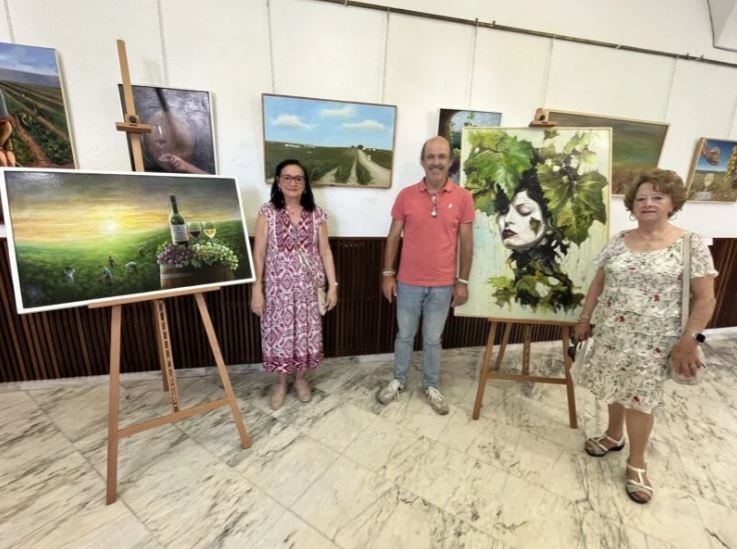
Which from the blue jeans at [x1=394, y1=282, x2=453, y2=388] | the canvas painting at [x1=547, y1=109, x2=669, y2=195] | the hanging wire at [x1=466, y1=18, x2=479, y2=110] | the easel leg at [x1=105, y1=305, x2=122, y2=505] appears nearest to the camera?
the easel leg at [x1=105, y1=305, x2=122, y2=505]

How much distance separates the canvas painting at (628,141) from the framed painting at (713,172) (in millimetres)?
469

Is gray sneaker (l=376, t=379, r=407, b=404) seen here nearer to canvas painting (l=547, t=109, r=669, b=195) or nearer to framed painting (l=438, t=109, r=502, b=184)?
framed painting (l=438, t=109, r=502, b=184)

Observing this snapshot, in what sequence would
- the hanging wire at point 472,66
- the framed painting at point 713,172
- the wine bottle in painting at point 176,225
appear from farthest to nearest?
1. the framed painting at point 713,172
2. the hanging wire at point 472,66
3. the wine bottle in painting at point 176,225

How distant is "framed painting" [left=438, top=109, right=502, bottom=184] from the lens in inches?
96.9

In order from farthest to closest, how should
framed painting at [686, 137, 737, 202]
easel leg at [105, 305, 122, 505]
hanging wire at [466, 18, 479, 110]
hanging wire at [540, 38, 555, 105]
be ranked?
framed painting at [686, 137, 737, 202], hanging wire at [540, 38, 555, 105], hanging wire at [466, 18, 479, 110], easel leg at [105, 305, 122, 505]

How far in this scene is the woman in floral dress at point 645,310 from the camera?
141 centimetres

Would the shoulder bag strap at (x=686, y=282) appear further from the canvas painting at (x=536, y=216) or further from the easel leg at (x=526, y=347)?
the easel leg at (x=526, y=347)

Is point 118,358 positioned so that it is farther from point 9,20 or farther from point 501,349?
point 501,349

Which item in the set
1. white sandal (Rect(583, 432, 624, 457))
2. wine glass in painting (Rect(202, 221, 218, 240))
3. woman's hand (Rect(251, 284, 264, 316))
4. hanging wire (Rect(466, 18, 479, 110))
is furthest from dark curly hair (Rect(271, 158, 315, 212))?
white sandal (Rect(583, 432, 624, 457))

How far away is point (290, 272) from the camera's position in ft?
6.77

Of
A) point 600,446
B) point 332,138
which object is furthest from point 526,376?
point 332,138

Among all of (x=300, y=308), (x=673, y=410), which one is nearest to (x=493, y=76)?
(x=300, y=308)

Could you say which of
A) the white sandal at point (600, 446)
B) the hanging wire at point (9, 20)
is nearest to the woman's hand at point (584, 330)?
the white sandal at point (600, 446)

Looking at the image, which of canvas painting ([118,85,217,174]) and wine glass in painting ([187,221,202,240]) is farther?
canvas painting ([118,85,217,174])
